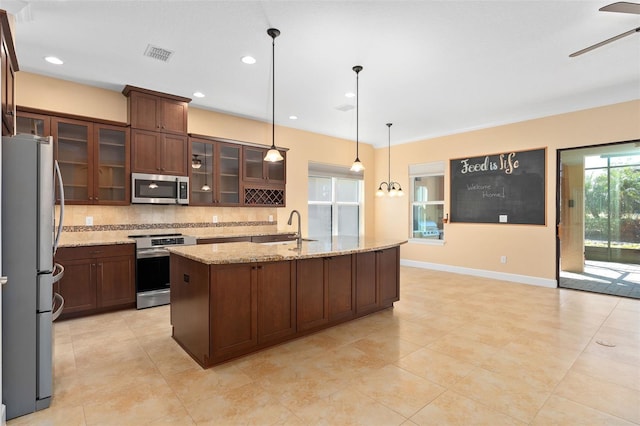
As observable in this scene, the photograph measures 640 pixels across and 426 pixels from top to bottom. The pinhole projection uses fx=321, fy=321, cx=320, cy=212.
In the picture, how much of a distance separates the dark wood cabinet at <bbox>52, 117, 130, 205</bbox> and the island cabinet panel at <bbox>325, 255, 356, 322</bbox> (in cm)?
297

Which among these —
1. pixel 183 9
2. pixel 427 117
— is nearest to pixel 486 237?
pixel 427 117

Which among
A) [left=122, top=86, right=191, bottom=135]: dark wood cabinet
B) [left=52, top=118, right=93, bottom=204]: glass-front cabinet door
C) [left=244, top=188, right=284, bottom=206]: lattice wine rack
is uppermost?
[left=122, top=86, right=191, bottom=135]: dark wood cabinet

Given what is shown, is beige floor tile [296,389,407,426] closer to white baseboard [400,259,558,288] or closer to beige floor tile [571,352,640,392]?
beige floor tile [571,352,640,392]

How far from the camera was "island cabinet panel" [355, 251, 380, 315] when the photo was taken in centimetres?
362

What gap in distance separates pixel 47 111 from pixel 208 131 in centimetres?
205

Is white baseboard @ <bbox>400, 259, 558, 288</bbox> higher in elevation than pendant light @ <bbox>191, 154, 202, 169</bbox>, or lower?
lower

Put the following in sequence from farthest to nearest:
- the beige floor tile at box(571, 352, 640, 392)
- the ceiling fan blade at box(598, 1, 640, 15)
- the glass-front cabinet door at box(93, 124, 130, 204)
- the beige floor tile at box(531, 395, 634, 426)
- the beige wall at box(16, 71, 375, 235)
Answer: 1. the glass-front cabinet door at box(93, 124, 130, 204)
2. the beige wall at box(16, 71, 375, 235)
3. the beige floor tile at box(571, 352, 640, 392)
4. the ceiling fan blade at box(598, 1, 640, 15)
5. the beige floor tile at box(531, 395, 634, 426)

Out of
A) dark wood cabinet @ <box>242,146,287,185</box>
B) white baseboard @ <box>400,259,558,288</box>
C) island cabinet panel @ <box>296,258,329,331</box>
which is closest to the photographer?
island cabinet panel @ <box>296,258,329,331</box>

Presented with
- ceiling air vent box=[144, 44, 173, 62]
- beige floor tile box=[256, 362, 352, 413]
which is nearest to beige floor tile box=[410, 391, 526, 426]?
beige floor tile box=[256, 362, 352, 413]

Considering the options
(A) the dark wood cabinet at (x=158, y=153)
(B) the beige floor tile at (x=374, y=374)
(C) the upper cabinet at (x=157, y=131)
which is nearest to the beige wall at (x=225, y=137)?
(C) the upper cabinet at (x=157, y=131)

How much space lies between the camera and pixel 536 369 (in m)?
2.53

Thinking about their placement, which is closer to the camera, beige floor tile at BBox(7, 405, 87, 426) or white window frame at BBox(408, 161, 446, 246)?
beige floor tile at BBox(7, 405, 87, 426)

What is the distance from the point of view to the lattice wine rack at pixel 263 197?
18.1ft

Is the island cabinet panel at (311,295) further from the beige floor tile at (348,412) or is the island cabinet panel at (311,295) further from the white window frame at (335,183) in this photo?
the white window frame at (335,183)
